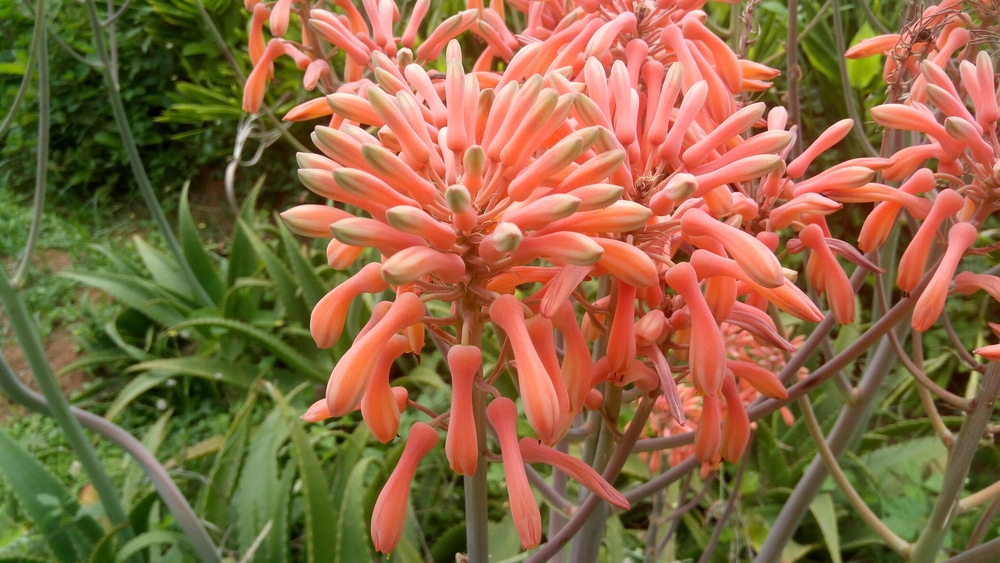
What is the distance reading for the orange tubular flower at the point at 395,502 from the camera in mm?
567

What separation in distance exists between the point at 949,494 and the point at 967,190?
0.46 meters

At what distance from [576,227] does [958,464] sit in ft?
2.22

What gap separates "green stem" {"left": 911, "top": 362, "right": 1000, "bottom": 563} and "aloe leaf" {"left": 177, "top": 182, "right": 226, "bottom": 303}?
2.44 m

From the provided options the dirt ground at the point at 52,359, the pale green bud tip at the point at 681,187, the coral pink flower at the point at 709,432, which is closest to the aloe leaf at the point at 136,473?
the dirt ground at the point at 52,359

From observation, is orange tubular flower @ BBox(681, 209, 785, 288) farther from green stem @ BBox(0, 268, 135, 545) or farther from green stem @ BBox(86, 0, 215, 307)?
green stem @ BBox(86, 0, 215, 307)

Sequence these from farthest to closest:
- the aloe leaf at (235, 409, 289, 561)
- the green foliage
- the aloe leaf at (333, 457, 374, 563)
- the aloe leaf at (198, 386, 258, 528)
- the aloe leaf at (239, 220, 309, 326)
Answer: the aloe leaf at (239, 220, 309, 326), the green foliage, the aloe leaf at (198, 386, 258, 528), the aloe leaf at (235, 409, 289, 561), the aloe leaf at (333, 457, 374, 563)

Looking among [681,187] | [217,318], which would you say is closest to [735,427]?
[681,187]

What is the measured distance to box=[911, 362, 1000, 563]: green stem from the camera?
31.3 inches

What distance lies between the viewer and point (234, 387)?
99.5 inches

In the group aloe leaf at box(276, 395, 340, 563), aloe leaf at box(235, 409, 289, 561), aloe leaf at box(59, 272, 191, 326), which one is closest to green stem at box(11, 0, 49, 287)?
aloe leaf at box(276, 395, 340, 563)

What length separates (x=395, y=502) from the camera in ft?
1.88

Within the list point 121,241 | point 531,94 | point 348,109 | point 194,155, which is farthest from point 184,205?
point 531,94

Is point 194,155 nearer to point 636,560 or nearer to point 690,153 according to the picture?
point 636,560

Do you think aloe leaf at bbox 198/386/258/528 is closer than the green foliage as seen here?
Yes
